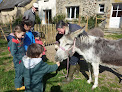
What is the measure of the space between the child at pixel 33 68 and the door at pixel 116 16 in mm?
12774

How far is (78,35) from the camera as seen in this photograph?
279cm

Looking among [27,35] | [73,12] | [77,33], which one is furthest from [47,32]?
[73,12]

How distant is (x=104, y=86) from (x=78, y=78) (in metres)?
0.96

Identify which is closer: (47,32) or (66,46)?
(66,46)

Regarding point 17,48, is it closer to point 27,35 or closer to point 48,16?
point 27,35

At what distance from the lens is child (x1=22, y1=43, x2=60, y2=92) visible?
7.34 ft

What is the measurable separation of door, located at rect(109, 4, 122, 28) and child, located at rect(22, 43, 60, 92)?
12.8 metres

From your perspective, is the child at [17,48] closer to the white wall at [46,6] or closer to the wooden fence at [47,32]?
the wooden fence at [47,32]

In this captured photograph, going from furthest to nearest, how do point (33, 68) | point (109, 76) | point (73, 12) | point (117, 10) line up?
point (73, 12)
point (117, 10)
point (109, 76)
point (33, 68)

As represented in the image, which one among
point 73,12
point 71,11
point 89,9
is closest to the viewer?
point 89,9

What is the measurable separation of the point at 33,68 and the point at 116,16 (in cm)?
1345

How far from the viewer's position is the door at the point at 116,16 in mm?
11758

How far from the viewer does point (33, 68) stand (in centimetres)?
225

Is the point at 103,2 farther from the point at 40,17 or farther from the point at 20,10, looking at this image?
the point at 20,10
